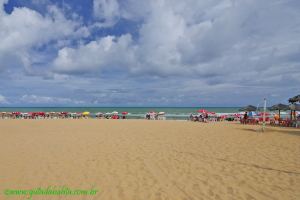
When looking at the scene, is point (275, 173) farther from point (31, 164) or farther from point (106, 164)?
point (31, 164)

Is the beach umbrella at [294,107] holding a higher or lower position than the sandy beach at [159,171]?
higher

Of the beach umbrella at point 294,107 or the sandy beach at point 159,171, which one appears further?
the beach umbrella at point 294,107

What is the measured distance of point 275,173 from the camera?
6.36 metres

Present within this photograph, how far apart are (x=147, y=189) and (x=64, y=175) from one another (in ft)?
7.32

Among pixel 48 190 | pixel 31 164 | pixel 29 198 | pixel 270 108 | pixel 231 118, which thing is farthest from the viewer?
pixel 231 118

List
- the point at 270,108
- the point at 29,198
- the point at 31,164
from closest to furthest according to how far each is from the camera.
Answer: the point at 29,198 < the point at 31,164 < the point at 270,108

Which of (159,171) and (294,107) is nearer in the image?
(159,171)

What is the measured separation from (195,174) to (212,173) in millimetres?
448

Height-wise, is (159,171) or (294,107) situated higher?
(294,107)

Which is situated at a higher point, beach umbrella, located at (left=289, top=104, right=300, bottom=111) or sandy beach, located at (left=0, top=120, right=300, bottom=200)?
beach umbrella, located at (left=289, top=104, right=300, bottom=111)

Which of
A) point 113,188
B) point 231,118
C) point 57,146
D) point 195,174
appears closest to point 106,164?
point 113,188

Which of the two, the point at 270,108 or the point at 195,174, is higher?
the point at 270,108

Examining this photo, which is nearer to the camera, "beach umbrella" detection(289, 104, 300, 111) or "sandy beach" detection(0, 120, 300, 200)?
"sandy beach" detection(0, 120, 300, 200)

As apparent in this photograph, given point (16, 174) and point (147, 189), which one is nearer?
point (147, 189)
